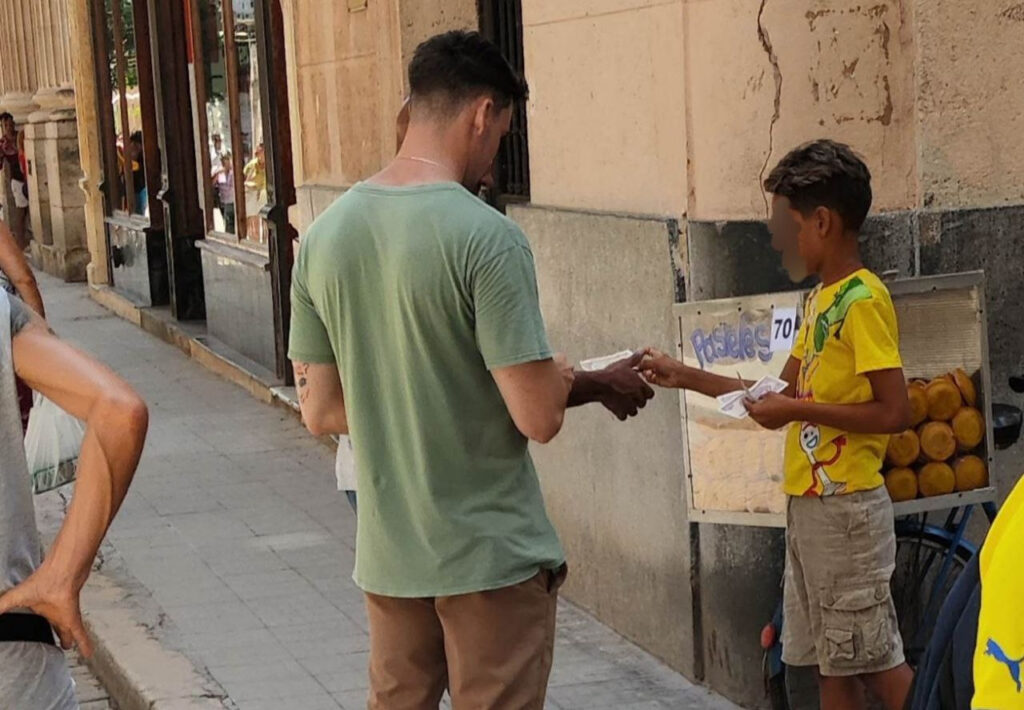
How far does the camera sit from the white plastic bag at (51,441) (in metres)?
2.93

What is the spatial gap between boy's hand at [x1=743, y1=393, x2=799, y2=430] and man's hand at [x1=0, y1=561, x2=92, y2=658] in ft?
6.42

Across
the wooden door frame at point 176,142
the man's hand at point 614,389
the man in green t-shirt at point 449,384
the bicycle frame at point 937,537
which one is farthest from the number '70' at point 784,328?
the wooden door frame at point 176,142

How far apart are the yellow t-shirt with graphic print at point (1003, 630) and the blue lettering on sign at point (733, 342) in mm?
2994

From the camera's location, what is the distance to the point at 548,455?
22.0 ft

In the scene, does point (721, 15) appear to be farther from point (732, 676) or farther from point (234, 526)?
point (234, 526)

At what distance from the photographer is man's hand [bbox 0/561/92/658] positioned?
279 cm

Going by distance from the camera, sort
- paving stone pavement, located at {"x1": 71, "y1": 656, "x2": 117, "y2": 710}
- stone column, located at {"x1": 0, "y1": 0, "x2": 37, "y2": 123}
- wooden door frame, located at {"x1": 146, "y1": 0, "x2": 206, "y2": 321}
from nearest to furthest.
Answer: paving stone pavement, located at {"x1": 71, "y1": 656, "x2": 117, "y2": 710}, wooden door frame, located at {"x1": 146, "y1": 0, "x2": 206, "y2": 321}, stone column, located at {"x1": 0, "y1": 0, "x2": 37, "y2": 123}

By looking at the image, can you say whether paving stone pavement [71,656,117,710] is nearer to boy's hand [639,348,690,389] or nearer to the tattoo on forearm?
the tattoo on forearm

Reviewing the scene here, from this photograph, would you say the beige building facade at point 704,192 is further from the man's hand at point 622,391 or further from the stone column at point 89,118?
the stone column at point 89,118

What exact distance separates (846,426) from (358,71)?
19.6 feet

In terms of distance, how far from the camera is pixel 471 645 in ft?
12.1

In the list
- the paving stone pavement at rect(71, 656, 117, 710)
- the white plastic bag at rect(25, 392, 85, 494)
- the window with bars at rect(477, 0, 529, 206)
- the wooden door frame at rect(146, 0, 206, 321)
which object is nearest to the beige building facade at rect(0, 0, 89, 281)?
the wooden door frame at rect(146, 0, 206, 321)

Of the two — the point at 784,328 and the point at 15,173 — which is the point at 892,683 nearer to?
the point at 784,328

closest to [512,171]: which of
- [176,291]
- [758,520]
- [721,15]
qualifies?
[721,15]
